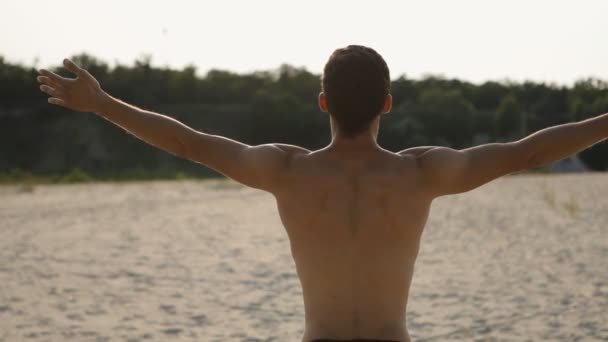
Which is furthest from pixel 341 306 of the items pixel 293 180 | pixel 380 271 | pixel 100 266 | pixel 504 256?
pixel 504 256

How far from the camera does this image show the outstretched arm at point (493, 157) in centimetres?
200

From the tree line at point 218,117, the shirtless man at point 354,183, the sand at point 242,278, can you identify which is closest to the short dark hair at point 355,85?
the shirtless man at point 354,183

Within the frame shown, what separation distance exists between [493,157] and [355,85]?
0.45 meters

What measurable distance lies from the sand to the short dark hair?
349cm

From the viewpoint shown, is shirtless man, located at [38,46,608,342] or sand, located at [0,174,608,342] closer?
shirtless man, located at [38,46,608,342]

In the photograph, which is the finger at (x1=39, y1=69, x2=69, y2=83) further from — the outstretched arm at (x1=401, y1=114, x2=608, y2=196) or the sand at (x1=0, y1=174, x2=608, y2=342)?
the sand at (x1=0, y1=174, x2=608, y2=342)

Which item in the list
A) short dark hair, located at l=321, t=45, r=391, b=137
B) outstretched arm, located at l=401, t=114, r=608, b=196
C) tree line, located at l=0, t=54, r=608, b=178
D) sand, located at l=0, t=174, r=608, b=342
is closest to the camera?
short dark hair, located at l=321, t=45, r=391, b=137

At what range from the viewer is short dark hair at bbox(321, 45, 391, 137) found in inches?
74.2

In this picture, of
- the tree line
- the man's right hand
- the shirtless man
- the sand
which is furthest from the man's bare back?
the tree line

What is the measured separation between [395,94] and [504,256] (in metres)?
49.3

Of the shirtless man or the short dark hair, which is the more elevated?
the short dark hair

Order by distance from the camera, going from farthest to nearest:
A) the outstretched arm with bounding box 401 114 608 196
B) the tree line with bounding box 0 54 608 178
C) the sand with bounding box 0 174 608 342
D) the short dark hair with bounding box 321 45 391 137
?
the tree line with bounding box 0 54 608 178
the sand with bounding box 0 174 608 342
the outstretched arm with bounding box 401 114 608 196
the short dark hair with bounding box 321 45 391 137

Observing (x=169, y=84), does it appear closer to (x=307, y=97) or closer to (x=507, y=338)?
(x=307, y=97)

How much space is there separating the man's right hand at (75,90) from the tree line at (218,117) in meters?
32.5
